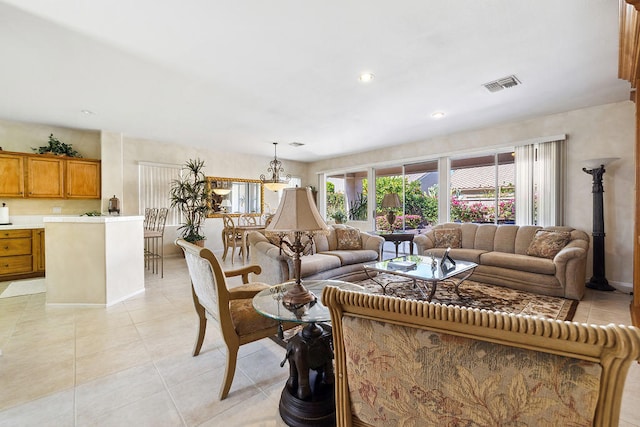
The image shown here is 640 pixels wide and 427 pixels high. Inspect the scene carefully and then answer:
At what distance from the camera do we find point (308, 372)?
1569 mm

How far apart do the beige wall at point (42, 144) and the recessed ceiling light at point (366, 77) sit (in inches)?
214

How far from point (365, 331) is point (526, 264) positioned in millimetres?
4032

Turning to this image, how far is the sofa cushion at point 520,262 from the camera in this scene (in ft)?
12.0

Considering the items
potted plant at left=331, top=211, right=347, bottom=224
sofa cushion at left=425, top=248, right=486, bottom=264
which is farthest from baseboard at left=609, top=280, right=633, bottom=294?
potted plant at left=331, top=211, right=347, bottom=224

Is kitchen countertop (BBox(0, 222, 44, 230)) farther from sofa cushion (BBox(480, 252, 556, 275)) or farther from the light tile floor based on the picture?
sofa cushion (BBox(480, 252, 556, 275))

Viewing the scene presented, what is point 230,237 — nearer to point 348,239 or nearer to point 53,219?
point 348,239

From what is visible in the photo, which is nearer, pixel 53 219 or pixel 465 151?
pixel 53 219

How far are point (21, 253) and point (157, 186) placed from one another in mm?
2519

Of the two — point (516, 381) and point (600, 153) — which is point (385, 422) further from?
point (600, 153)

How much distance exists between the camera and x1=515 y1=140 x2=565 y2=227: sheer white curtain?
14.6 ft

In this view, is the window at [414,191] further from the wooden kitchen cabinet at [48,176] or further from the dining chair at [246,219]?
the wooden kitchen cabinet at [48,176]

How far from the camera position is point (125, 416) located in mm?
1622

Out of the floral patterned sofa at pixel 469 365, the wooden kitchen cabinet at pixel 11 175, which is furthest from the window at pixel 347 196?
the floral patterned sofa at pixel 469 365

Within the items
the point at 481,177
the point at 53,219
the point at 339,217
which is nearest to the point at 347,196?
the point at 339,217
